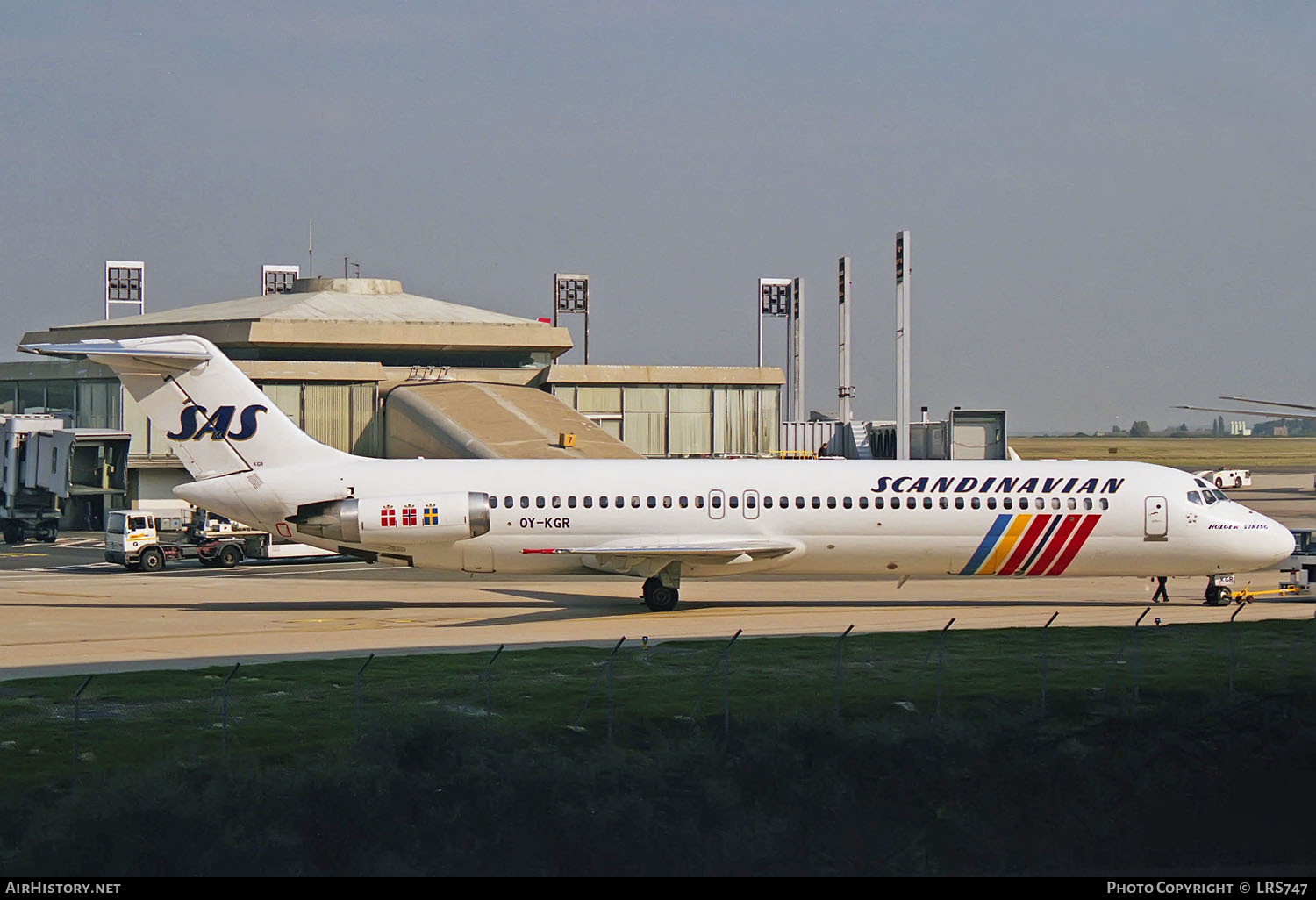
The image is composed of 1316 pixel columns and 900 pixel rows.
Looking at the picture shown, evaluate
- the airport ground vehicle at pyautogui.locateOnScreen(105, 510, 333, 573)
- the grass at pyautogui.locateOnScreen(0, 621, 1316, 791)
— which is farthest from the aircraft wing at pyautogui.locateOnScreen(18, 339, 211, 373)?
the airport ground vehicle at pyautogui.locateOnScreen(105, 510, 333, 573)

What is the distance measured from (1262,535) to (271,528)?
26.7 metres

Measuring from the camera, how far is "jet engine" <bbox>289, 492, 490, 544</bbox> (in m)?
37.9

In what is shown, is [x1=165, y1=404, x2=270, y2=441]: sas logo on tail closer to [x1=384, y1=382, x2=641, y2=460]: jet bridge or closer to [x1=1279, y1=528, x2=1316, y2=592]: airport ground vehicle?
[x1=384, y1=382, x2=641, y2=460]: jet bridge

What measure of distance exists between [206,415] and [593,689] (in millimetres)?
17956

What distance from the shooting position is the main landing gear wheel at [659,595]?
3862cm

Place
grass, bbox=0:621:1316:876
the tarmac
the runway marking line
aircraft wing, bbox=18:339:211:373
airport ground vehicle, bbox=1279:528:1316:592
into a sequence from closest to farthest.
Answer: grass, bbox=0:621:1316:876, the tarmac, aircraft wing, bbox=18:339:211:373, airport ground vehicle, bbox=1279:528:1316:592, the runway marking line

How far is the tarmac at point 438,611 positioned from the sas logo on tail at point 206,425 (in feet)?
15.5

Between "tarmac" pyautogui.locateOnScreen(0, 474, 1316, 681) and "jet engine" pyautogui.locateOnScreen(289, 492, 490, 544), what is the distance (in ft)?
6.95

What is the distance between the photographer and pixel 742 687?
25.6m

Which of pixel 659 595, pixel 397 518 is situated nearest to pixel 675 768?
pixel 659 595

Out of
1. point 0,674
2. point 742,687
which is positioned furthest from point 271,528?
point 742,687

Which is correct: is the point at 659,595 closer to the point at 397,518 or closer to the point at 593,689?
the point at 397,518

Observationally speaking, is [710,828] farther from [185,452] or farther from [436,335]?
[436,335]

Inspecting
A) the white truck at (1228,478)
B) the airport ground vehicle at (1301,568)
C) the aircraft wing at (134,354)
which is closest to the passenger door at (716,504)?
the aircraft wing at (134,354)
